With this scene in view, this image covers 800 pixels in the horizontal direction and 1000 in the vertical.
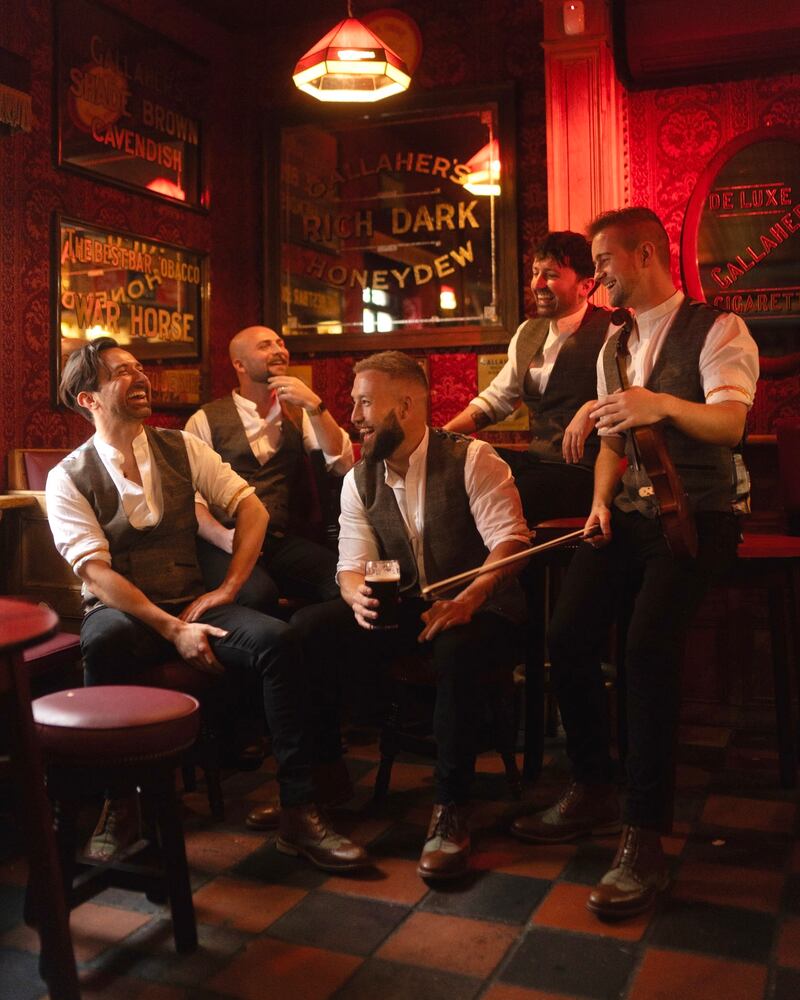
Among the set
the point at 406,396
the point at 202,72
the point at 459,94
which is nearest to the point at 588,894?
the point at 406,396

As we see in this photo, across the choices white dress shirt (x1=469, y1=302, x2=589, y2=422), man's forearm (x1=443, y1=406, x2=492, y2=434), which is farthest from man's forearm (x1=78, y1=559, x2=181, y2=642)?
white dress shirt (x1=469, y1=302, x2=589, y2=422)

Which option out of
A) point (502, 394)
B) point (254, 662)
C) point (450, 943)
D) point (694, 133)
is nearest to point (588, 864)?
point (450, 943)

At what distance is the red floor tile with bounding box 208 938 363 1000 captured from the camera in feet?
6.80

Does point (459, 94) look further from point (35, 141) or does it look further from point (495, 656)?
point (495, 656)

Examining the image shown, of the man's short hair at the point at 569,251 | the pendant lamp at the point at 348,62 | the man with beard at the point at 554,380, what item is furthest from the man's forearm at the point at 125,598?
the pendant lamp at the point at 348,62

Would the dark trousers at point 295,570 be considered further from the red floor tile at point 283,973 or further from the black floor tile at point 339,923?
the red floor tile at point 283,973

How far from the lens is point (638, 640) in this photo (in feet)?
8.20

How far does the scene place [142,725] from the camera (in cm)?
217

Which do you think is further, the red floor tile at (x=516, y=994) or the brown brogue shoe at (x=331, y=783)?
the brown brogue shoe at (x=331, y=783)

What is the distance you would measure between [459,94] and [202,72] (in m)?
1.32

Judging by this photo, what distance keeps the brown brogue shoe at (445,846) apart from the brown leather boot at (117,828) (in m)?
0.76

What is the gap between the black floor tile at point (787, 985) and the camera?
79.3 inches

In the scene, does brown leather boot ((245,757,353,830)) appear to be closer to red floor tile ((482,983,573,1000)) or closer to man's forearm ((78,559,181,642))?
man's forearm ((78,559,181,642))

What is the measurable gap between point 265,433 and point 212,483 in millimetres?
810
